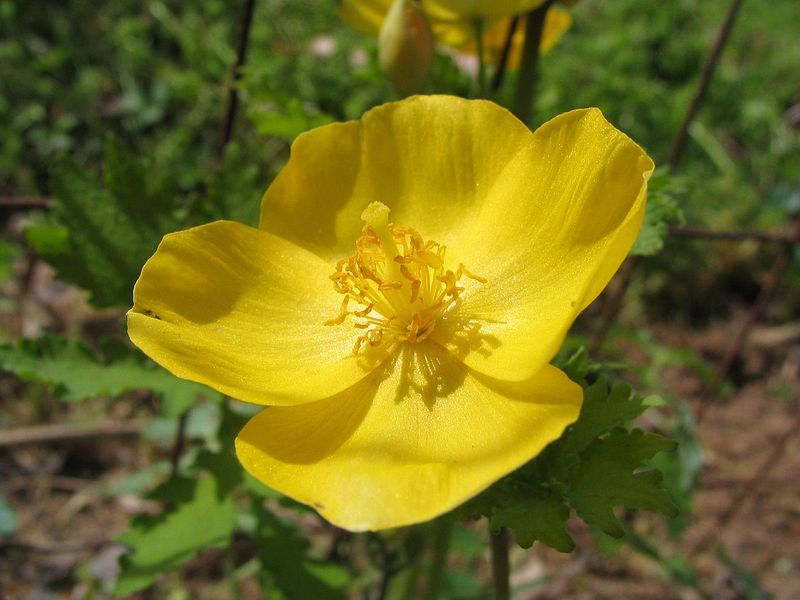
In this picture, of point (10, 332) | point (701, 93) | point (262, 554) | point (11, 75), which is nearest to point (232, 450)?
point (262, 554)

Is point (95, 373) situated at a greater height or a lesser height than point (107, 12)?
greater

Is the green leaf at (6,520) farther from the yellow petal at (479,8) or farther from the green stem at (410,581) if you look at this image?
the yellow petal at (479,8)

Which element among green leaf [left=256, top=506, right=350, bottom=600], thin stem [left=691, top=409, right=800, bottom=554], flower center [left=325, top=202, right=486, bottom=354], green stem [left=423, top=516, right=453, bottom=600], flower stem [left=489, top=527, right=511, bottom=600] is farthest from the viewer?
thin stem [left=691, top=409, right=800, bottom=554]

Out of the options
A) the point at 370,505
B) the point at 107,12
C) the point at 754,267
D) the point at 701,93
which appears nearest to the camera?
the point at 370,505

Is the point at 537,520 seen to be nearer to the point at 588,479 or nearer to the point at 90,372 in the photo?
the point at 588,479

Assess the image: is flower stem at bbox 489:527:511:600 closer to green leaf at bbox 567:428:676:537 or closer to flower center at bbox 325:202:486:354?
green leaf at bbox 567:428:676:537

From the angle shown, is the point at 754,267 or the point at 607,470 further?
the point at 754,267

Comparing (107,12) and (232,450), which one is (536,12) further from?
(107,12)

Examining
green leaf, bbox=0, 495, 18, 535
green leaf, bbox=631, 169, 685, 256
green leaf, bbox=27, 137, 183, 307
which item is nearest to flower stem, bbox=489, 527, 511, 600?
green leaf, bbox=631, 169, 685, 256

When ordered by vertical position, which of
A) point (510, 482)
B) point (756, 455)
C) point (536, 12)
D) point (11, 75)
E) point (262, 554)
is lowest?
point (756, 455)
